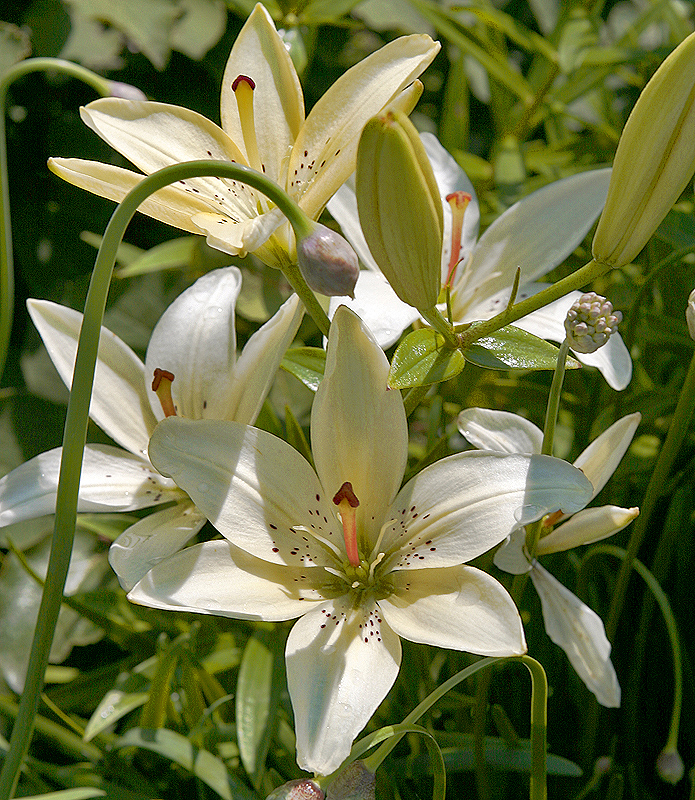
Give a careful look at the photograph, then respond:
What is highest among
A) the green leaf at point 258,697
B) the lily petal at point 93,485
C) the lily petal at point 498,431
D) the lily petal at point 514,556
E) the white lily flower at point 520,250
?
the white lily flower at point 520,250

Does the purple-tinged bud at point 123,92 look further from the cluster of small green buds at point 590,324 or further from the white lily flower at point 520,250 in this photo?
the cluster of small green buds at point 590,324

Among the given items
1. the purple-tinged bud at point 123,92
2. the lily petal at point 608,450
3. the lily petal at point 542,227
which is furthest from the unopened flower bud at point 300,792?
the purple-tinged bud at point 123,92

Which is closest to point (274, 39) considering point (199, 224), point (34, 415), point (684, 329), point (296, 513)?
point (199, 224)

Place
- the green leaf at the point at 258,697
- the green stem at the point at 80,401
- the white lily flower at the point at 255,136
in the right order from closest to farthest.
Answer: the green stem at the point at 80,401 < the white lily flower at the point at 255,136 < the green leaf at the point at 258,697

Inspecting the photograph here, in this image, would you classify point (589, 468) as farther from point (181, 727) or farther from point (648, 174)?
point (181, 727)

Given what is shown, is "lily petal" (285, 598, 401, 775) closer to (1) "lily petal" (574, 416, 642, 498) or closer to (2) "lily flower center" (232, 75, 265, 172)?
(1) "lily petal" (574, 416, 642, 498)

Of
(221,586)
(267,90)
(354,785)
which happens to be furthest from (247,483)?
(267,90)
